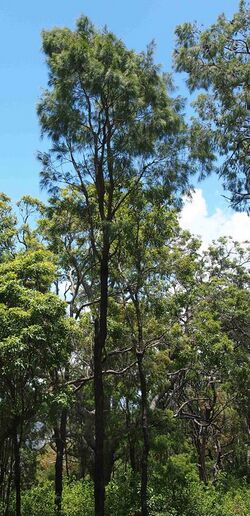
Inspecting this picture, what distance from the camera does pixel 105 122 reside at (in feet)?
35.9

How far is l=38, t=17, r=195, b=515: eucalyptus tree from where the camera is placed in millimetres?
10117

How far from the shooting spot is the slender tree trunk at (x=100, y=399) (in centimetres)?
1022

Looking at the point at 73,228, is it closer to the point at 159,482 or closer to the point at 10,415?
the point at 10,415

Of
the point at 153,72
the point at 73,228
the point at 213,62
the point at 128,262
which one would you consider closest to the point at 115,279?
the point at 128,262

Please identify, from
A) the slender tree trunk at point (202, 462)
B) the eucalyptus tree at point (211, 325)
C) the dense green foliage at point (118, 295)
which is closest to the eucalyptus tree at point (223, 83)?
the dense green foliage at point (118, 295)

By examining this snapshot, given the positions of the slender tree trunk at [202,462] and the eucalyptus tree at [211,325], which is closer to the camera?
the eucalyptus tree at [211,325]

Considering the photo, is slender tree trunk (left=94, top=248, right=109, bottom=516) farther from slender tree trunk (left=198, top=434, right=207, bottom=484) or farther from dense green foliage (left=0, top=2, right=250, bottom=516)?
slender tree trunk (left=198, top=434, right=207, bottom=484)

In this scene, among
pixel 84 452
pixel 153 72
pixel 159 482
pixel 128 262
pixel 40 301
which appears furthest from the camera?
pixel 84 452

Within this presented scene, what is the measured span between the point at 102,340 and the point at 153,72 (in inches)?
225

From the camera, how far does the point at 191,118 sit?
9.48 metres

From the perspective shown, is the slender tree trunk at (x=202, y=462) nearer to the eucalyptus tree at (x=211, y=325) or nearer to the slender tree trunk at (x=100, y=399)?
the eucalyptus tree at (x=211, y=325)

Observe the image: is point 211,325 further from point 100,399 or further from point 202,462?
point 202,462

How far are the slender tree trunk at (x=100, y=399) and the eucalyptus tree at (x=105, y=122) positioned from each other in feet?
0.06

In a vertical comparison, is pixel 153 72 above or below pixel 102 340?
above
